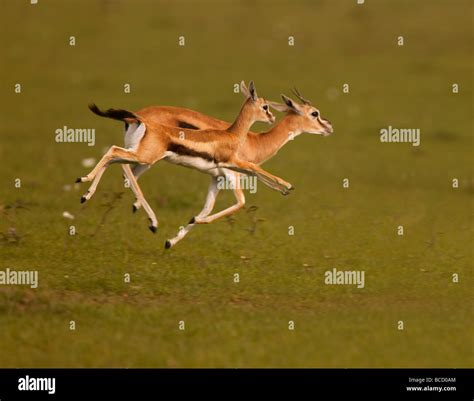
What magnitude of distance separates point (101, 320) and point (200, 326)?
0.92m

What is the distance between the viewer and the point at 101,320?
356 inches

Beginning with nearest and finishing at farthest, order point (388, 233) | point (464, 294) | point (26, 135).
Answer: point (464, 294) < point (388, 233) < point (26, 135)

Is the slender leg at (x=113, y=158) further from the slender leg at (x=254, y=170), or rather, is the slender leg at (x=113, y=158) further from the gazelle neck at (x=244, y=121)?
the gazelle neck at (x=244, y=121)

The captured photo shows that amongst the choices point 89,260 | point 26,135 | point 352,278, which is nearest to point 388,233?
point 352,278

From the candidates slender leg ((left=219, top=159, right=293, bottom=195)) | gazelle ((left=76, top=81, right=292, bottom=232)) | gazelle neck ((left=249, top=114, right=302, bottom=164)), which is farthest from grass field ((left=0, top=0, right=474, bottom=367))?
gazelle ((left=76, top=81, right=292, bottom=232))

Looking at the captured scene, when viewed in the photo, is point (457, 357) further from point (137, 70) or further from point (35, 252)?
point (137, 70)
